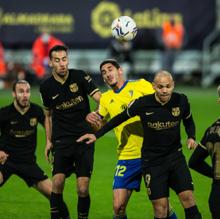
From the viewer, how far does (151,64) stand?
108 feet

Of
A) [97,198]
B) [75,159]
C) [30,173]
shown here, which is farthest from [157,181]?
[97,198]

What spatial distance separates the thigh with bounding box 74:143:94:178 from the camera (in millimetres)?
9406

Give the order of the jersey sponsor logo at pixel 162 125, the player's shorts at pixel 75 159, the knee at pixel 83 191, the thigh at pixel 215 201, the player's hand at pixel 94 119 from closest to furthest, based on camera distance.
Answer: the thigh at pixel 215 201
the jersey sponsor logo at pixel 162 125
the player's hand at pixel 94 119
the knee at pixel 83 191
the player's shorts at pixel 75 159

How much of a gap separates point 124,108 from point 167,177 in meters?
1.30

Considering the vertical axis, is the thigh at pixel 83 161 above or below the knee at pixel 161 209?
above

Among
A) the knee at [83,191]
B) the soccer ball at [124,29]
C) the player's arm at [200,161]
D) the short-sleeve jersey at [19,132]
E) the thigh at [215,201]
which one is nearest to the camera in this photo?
the thigh at [215,201]

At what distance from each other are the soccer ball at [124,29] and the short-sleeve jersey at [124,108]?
1340 mm

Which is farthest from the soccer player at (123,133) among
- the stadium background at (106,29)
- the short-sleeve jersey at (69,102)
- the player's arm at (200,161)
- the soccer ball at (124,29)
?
the stadium background at (106,29)

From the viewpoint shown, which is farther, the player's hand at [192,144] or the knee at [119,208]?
the knee at [119,208]

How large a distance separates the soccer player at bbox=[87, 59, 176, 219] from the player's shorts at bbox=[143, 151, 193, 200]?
0.71 metres

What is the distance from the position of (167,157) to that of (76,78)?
6.21 ft

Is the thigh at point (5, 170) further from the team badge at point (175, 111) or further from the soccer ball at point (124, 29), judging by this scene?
the team badge at point (175, 111)

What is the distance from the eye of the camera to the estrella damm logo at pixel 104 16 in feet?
105

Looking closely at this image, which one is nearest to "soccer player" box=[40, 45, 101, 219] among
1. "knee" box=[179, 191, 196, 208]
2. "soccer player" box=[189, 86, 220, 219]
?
"knee" box=[179, 191, 196, 208]
